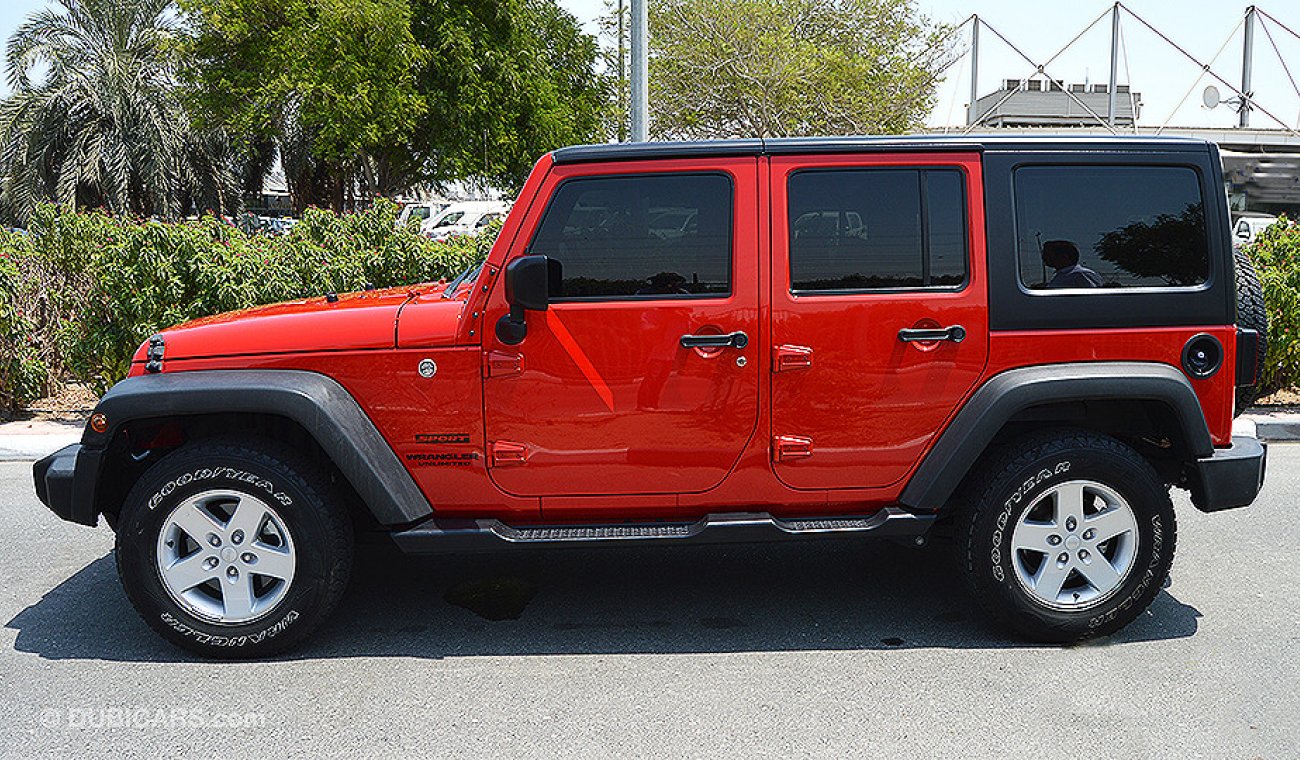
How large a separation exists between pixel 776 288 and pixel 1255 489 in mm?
2041

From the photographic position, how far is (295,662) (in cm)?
425

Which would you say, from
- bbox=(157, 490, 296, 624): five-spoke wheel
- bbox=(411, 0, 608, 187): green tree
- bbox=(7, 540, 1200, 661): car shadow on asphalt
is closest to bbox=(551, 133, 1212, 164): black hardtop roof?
bbox=(157, 490, 296, 624): five-spoke wheel

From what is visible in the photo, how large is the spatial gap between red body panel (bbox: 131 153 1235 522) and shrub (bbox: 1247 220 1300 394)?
212 inches

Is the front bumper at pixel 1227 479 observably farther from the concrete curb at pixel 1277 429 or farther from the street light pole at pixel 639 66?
the street light pole at pixel 639 66

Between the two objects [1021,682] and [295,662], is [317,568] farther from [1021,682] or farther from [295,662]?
[1021,682]

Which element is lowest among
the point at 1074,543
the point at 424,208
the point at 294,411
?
the point at 1074,543

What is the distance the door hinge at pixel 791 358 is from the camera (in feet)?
13.8

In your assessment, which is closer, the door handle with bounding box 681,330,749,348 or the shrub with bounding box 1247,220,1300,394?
the door handle with bounding box 681,330,749,348

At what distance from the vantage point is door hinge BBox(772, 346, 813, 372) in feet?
13.8

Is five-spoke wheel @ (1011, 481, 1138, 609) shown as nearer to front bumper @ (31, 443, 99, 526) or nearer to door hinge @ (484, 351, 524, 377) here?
door hinge @ (484, 351, 524, 377)

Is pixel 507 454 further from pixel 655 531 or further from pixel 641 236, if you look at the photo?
pixel 641 236

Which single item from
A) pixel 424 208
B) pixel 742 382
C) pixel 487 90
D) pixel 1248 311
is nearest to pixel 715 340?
pixel 742 382

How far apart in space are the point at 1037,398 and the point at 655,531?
4.93 feet

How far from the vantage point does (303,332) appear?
425 centimetres
